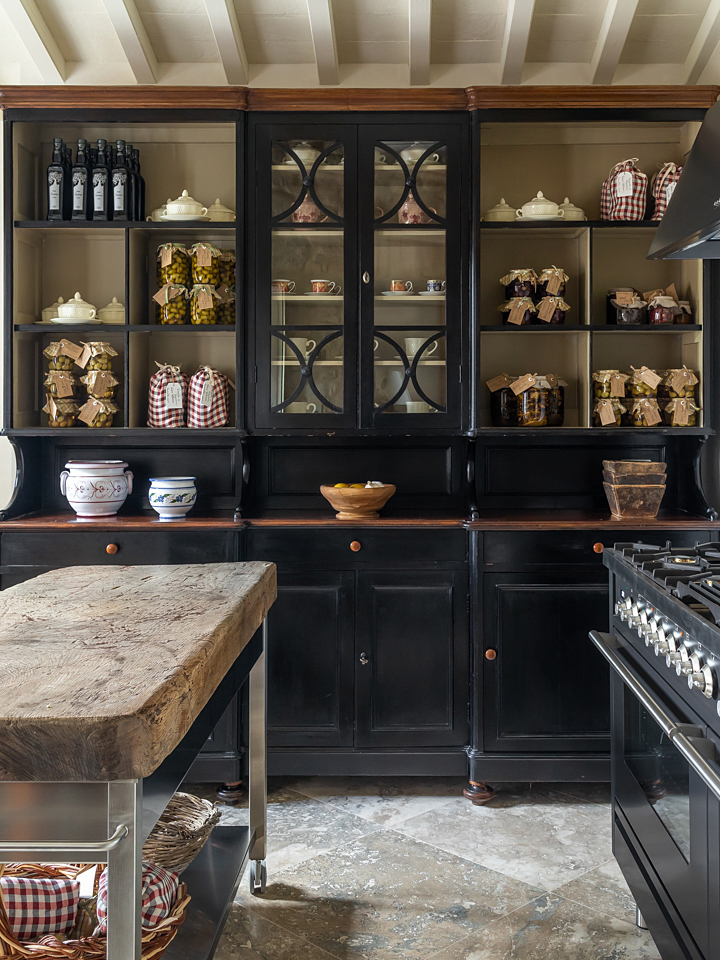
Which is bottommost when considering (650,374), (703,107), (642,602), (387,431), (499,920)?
(499,920)

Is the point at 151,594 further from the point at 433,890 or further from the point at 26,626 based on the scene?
the point at 433,890

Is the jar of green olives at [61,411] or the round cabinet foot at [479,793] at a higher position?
the jar of green olives at [61,411]

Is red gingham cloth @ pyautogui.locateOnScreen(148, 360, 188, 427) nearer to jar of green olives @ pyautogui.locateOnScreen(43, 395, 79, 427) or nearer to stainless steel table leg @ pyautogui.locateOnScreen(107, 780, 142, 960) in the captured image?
jar of green olives @ pyautogui.locateOnScreen(43, 395, 79, 427)

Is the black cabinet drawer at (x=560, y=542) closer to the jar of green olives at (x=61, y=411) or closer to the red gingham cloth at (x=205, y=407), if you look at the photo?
the red gingham cloth at (x=205, y=407)

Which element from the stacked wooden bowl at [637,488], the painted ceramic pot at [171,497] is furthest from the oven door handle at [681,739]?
the painted ceramic pot at [171,497]

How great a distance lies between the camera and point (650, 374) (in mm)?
3006

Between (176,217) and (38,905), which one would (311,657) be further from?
(176,217)

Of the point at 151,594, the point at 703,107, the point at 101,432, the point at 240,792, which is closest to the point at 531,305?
the point at 703,107

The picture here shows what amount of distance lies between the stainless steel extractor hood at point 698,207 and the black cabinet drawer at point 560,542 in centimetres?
104

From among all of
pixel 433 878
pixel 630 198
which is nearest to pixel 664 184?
pixel 630 198

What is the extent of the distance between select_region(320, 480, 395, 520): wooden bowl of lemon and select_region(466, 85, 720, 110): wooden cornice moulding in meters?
1.46

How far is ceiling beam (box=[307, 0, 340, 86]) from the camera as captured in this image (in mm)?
2867

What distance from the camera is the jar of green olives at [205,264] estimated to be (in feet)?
10.0

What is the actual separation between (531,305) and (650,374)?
20.6 inches
